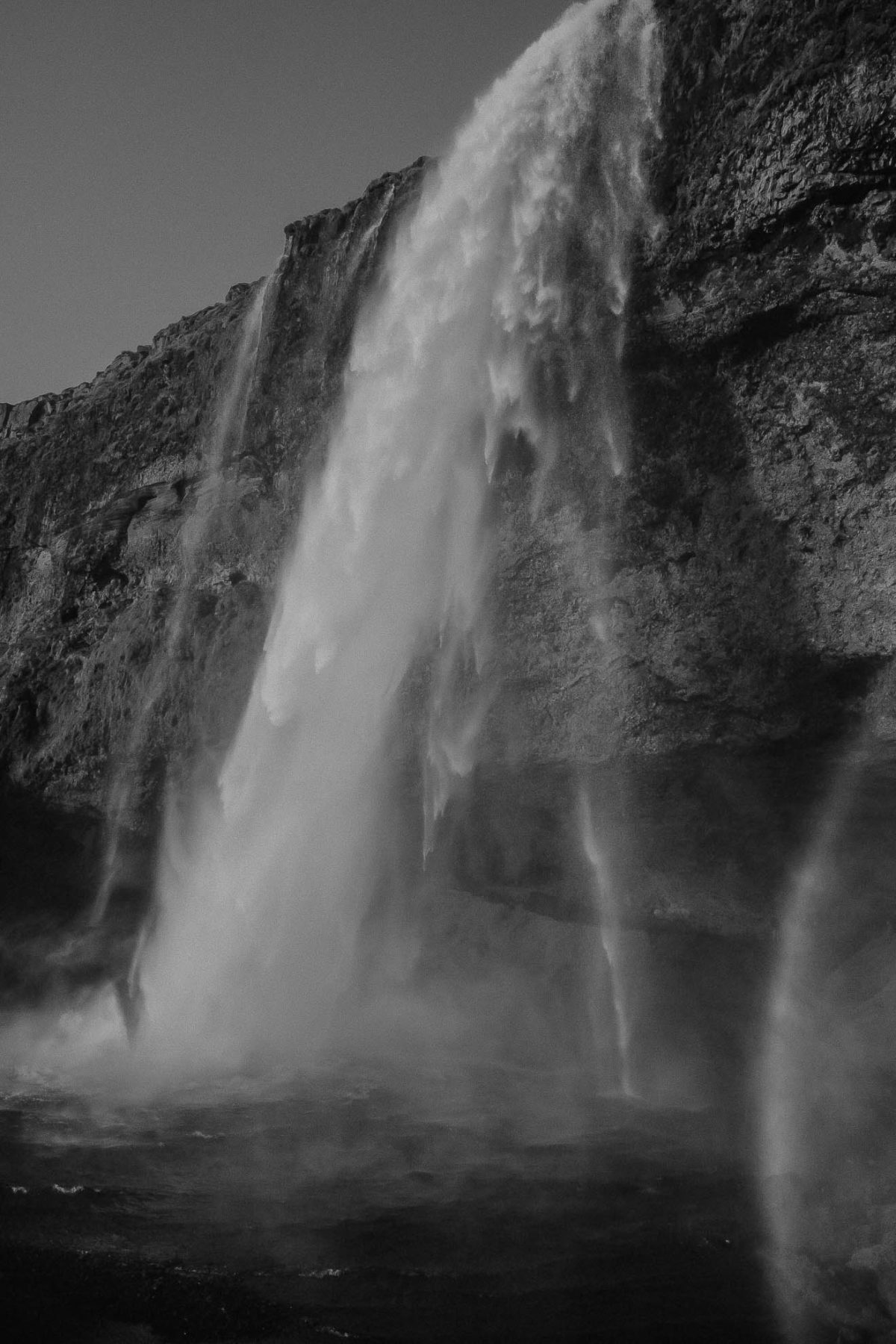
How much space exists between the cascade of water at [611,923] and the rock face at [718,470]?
0.54 m

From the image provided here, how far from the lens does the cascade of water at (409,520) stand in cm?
1463

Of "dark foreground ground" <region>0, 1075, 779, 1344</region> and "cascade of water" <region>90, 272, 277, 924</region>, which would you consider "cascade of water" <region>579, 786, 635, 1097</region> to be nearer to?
"dark foreground ground" <region>0, 1075, 779, 1344</region>

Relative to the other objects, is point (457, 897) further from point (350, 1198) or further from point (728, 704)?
point (350, 1198)

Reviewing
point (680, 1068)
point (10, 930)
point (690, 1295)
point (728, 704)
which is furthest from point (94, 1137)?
point (10, 930)

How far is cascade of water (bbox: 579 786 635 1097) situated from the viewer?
15.1m

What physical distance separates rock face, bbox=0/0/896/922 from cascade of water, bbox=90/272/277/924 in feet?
2.22

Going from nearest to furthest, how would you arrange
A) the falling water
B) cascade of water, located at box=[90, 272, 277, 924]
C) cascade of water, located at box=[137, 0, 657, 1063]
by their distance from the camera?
the falling water
cascade of water, located at box=[137, 0, 657, 1063]
cascade of water, located at box=[90, 272, 277, 924]

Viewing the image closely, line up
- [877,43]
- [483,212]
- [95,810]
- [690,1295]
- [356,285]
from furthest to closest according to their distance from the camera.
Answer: [95,810] → [356,285] → [483,212] → [877,43] → [690,1295]

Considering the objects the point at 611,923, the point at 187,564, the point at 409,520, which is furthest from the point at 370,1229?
the point at 187,564

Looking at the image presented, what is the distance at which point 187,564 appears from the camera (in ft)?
63.4

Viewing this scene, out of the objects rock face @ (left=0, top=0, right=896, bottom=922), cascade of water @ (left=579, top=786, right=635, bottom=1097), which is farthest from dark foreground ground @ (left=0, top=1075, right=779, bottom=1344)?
rock face @ (left=0, top=0, right=896, bottom=922)

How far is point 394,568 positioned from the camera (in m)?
16.4

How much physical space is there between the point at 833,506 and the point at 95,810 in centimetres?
1403

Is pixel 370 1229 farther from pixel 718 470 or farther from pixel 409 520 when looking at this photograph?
pixel 409 520
